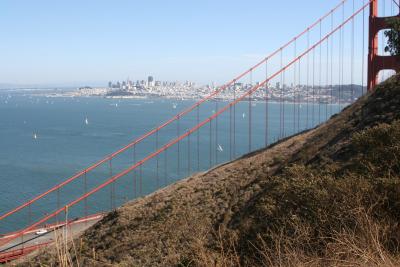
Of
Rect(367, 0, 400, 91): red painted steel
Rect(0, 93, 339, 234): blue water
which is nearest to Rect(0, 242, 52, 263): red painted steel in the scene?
Rect(0, 93, 339, 234): blue water

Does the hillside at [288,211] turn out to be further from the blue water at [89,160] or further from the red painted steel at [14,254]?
the red painted steel at [14,254]

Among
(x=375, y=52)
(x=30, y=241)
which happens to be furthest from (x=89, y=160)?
(x=375, y=52)

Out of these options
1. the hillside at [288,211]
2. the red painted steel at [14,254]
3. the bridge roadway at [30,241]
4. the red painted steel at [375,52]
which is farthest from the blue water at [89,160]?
the red painted steel at [375,52]

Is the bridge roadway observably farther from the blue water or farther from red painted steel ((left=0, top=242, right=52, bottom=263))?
the blue water

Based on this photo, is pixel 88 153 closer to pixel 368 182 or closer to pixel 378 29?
pixel 378 29

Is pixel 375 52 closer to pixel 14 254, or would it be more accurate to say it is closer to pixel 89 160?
pixel 14 254

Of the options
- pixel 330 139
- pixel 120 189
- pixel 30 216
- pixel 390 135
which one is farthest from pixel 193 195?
pixel 120 189
